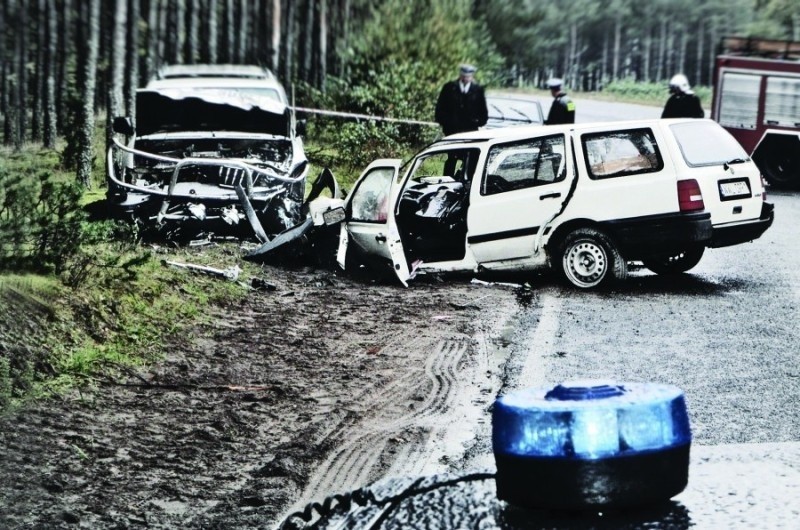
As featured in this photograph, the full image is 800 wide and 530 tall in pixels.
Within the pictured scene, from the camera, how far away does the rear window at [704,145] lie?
38.1ft

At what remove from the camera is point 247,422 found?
7000 millimetres

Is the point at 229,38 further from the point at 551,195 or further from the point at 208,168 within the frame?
the point at 208,168

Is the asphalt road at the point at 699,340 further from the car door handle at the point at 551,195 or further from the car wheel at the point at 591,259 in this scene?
the car door handle at the point at 551,195

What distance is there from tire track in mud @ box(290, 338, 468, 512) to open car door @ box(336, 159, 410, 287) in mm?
3033

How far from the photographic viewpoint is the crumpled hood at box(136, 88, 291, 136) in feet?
45.4

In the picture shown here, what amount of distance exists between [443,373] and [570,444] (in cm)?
662

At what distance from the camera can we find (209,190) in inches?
535

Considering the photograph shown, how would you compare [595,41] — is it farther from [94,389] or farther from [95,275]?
[95,275]

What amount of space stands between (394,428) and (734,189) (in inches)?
232

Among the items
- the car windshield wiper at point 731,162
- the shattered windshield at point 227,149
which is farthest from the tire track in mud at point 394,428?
the shattered windshield at point 227,149

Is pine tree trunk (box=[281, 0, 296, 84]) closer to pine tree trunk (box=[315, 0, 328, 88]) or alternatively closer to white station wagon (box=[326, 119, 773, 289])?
pine tree trunk (box=[315, 0, 328, 88])

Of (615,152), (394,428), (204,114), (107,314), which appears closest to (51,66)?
(394,428)

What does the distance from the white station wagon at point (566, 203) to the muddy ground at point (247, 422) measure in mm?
1553

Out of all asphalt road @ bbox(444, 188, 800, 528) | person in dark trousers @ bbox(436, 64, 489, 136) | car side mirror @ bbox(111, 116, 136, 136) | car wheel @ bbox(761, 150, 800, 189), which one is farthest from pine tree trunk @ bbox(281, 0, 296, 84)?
car wheel @ bbox(761, 150, 800, 189)
